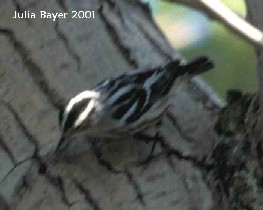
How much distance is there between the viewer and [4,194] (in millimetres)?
2799

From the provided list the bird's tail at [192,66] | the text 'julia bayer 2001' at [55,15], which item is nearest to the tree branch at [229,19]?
the bird's tail at [192,66]

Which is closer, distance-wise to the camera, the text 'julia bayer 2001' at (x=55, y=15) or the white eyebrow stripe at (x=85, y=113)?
the white eyebrow stripe at (x=85, y=113)

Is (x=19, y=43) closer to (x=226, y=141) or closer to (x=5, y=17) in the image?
(x=5, y=17)

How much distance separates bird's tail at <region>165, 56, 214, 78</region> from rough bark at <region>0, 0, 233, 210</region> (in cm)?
5

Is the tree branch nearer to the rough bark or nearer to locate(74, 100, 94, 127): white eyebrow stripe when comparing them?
the rough bark

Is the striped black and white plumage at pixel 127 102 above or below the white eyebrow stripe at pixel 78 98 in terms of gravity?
below

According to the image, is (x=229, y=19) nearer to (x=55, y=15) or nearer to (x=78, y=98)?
(x=78, y=98)

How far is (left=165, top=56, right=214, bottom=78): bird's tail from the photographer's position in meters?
3.13

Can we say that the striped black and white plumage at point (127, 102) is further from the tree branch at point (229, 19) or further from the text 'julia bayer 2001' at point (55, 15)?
the tree branch at point (229, 19)

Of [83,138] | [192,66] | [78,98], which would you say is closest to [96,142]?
[83,138]

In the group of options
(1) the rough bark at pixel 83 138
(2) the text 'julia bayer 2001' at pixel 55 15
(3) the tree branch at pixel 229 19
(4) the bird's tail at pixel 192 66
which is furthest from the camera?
(2) the text 'julia bayer 2001' at pixel 55 15


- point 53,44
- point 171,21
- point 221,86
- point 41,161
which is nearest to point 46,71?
point 53,44

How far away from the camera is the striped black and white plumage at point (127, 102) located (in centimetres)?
301

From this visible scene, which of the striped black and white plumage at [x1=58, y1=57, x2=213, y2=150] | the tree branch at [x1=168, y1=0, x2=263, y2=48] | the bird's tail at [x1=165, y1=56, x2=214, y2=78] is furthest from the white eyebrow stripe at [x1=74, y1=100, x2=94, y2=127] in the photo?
the tree branch at [x1=168, y1=0, x2=263, y2=48]
